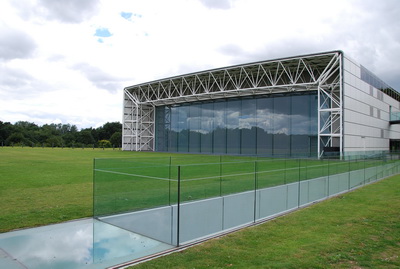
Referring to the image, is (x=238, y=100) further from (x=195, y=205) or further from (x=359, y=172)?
(x=195, y=205)

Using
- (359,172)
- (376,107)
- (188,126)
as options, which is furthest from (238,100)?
(359,172)

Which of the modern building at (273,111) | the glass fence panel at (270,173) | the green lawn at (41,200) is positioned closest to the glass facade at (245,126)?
the modern building at (273,111)

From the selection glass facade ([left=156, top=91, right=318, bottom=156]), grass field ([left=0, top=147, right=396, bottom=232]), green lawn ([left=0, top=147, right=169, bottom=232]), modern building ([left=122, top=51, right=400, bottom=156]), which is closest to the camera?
green lawn ([left=0, top=147, right=169, bottom=232])

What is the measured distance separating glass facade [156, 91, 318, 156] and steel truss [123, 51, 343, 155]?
1.39m

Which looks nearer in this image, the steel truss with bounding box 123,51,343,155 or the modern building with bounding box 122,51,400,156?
the steel truss with bounding box 123,51,343,155

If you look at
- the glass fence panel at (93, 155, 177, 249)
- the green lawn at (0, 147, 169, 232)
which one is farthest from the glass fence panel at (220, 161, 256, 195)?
the green lawn at (0, 147, 169, 232)

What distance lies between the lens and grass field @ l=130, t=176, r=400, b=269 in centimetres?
694

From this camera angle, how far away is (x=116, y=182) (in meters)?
11.1

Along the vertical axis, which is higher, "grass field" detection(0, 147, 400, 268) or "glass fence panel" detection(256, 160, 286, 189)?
"glass fence panel" detection(256, 160, 286, 189)

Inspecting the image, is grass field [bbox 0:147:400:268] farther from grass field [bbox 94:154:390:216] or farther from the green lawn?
grass field [bbox 94:154:390:216]

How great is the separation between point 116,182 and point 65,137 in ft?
412

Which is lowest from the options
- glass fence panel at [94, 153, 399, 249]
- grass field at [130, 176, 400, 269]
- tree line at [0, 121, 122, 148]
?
grass field at [130, 176, 400, 269]

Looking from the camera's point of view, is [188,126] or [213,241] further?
[188,126]

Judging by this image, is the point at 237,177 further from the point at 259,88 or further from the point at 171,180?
the point at 259,88
